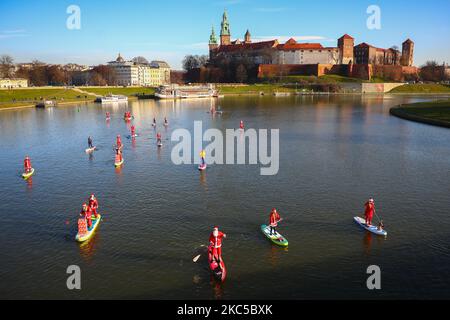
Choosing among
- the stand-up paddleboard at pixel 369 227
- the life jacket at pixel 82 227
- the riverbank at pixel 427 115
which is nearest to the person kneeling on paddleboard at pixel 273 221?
the stand-up paddleboard at pixel 369 227

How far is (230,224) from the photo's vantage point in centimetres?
2097

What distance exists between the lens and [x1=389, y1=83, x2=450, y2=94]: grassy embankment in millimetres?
158875

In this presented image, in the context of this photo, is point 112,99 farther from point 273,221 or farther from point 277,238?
point 277,238

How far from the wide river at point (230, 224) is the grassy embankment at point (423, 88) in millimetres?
136364

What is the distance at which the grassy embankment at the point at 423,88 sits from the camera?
159m

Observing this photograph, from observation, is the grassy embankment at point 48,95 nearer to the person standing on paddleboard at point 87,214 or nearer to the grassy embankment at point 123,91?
the grassy embankment at point 123,91

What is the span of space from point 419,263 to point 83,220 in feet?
52.0

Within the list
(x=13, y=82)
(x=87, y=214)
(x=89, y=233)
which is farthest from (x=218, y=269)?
(x=13, y=82)

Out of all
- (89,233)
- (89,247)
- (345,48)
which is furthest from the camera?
(345,48)

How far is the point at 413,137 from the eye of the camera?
4853 centimetres

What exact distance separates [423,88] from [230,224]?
168308 mm

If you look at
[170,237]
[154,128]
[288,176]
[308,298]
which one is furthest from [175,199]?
[154,128]
